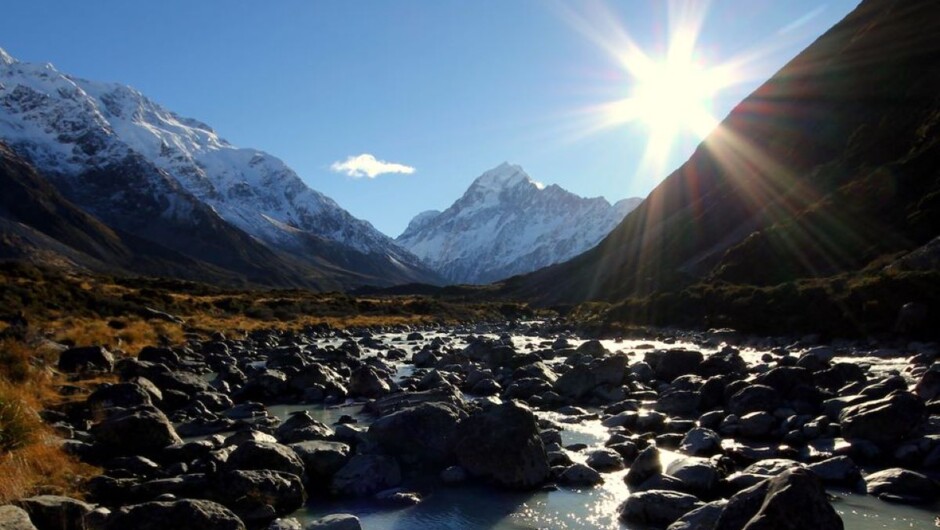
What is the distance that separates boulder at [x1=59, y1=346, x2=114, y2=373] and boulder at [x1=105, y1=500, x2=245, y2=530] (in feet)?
65.5

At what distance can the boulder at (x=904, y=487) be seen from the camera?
1220 cm

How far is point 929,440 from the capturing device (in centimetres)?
1435

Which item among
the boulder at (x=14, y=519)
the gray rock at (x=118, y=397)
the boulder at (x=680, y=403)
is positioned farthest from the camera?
the boulder at (x=680, y=403)

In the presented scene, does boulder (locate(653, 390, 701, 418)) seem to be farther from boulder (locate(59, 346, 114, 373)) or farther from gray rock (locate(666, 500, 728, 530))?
boulder (locate(59, 346, 114, 373))

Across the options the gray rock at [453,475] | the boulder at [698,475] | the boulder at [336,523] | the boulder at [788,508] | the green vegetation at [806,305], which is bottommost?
the boulder at [336,523]

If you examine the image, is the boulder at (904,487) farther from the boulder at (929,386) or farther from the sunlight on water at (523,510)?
the boulder at (929,386)

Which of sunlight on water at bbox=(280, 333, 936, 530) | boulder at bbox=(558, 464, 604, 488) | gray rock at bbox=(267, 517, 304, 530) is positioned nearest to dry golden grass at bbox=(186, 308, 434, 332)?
sunlight on water at bbox=(280, 333, 936, 530)

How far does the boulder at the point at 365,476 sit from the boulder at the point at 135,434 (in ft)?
16.4

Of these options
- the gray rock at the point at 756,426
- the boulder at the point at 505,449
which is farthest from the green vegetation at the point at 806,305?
the boulder at the point at 505,449

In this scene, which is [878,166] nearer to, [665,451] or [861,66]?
[861,66]

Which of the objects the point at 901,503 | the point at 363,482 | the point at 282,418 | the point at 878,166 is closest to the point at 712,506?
the point at 901,503

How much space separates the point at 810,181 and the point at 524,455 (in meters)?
82.7

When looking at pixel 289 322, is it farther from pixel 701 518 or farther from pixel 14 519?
pixel 701 518

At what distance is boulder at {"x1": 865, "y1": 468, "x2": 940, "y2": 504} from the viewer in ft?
40.0
